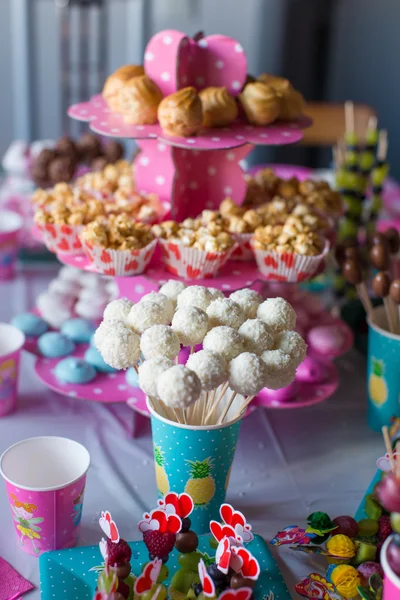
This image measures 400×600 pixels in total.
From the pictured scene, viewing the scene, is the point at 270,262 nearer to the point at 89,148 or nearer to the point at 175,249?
the point at 175,249

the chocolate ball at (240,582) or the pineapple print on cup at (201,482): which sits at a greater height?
the chocolate ball at (240,582)

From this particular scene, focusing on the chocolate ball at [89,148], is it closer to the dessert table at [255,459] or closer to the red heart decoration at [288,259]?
the dessert table at [255,459]

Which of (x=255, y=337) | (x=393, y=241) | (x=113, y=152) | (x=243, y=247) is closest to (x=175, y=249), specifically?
(x=243, y=247)

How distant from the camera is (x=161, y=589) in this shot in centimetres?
85

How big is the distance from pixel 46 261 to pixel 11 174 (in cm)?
29

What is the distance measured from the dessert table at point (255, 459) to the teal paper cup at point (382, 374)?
0.17ft

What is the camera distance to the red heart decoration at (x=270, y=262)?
1275mm

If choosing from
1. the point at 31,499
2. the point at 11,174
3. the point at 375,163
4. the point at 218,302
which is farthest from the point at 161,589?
the point at 11,174

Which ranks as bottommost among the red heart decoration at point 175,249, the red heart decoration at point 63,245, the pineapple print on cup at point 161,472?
the pineapple print on cup at point 161,472

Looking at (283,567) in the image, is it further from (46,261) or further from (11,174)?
(11,174)

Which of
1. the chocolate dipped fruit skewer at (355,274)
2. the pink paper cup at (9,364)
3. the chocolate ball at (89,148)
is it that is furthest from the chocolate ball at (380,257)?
the chocolate ball at (89,148)

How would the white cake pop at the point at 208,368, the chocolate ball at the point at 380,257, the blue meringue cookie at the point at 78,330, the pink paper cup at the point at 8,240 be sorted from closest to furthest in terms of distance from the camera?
the white cake pop at the point at 208,368 → the chocolate ball at the point at 380,257 → the blue meringue cookie at the point at 78,330 → the pink paper cup at the point at 8,240

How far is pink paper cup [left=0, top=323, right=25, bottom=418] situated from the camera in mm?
1299

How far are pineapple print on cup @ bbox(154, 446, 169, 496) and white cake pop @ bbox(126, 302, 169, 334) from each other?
21 cm
